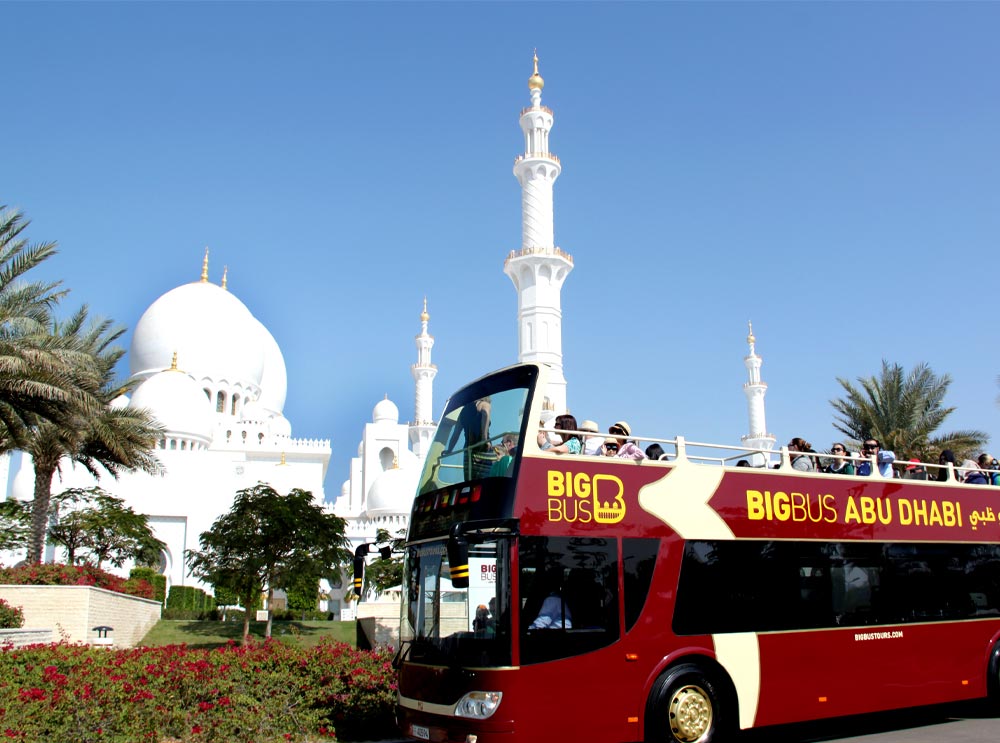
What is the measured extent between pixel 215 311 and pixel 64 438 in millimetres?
30725

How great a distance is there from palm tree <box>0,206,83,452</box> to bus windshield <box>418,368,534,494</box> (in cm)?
945

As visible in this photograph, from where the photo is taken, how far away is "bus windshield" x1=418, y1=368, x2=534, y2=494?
7.88 metres

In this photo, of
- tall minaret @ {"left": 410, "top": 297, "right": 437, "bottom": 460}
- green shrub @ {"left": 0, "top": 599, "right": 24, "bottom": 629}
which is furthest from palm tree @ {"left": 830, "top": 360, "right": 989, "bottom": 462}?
tall minaret @ {"left": 410, "top": 297, "right": 437, "bottom": 460}

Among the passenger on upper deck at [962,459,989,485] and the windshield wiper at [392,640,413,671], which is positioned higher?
the passenger on upper deck at [962,459,989,485]

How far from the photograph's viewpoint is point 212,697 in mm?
9438

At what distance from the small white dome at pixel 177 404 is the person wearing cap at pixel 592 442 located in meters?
35.0

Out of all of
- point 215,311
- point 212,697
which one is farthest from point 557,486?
point 215,311

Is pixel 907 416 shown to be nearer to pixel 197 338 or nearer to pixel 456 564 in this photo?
pixel 456 564

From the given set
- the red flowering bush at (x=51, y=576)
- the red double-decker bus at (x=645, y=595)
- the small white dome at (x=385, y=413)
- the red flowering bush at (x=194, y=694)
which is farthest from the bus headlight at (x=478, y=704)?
the small white dome at (x=385, y=413)

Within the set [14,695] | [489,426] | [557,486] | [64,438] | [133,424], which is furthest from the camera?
[133,424]

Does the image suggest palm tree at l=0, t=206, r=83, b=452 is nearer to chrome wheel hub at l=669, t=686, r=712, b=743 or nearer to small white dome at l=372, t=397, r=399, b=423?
chrome wheel hub at l=669, t=686, r=712, b=743

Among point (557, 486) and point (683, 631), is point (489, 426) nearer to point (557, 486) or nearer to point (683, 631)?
point (557, 486)

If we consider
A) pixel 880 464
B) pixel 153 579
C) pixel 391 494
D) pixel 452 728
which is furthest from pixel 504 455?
pixel 391 494

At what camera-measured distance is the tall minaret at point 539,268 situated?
38.6 m
